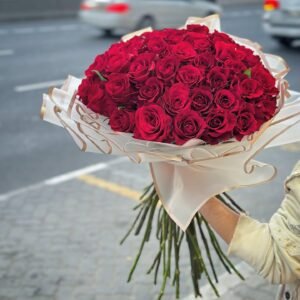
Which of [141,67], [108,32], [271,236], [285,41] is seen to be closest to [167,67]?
[141,67]

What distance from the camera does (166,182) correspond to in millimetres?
1808

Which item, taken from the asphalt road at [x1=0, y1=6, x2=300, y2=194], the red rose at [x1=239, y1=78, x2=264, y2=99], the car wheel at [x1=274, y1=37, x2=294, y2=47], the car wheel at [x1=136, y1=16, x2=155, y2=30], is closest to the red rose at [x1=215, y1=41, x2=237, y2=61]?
the red rose at [x1=239, y1=78, x2=264, y2=99]

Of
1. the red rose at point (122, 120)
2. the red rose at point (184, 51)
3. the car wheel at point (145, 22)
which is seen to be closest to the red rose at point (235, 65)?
the red rose at point (184, 51)

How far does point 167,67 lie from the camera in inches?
68.4

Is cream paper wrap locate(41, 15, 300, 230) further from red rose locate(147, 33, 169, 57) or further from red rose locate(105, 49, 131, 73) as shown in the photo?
red rose locate(147, 33, 169, 57)

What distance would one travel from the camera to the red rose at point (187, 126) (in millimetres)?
1633

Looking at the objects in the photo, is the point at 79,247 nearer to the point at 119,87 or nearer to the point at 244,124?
the point at 119,87

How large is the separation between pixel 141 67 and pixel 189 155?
0.31 meters

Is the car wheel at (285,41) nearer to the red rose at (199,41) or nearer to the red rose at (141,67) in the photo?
the red rose at (199,41)

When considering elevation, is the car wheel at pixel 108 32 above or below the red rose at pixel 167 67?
below

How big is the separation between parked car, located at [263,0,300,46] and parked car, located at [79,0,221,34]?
309cm

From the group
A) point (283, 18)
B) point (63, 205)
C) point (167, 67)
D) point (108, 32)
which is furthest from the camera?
point (108, 32)

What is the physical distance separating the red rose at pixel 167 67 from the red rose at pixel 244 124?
0.24 meters

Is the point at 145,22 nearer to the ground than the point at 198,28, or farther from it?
nearer to the ground
